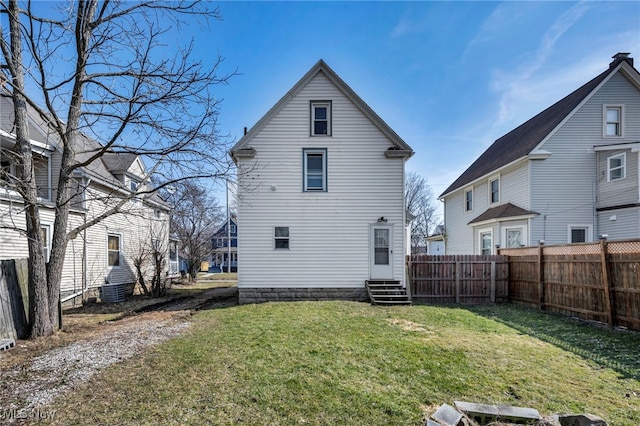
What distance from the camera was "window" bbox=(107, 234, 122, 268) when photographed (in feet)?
43.2

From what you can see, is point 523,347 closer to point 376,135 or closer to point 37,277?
point 376,135

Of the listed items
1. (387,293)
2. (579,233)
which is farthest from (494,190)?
(387,293)

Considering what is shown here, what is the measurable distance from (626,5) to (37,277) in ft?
58.0

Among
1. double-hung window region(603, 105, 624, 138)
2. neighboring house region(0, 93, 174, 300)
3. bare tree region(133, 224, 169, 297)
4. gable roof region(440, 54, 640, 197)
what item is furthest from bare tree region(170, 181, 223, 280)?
double-hung window region(603, 105, 624, 138)

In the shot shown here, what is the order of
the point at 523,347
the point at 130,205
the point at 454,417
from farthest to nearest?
the point at 130,205 < the point at 523,347 < the point at 454,417

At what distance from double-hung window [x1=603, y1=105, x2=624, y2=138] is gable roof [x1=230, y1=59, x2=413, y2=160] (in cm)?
997

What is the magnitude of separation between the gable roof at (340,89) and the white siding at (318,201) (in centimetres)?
15

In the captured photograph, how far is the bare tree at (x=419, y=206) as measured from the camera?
41.9m

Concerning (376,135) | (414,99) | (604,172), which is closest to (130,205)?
(376,135)

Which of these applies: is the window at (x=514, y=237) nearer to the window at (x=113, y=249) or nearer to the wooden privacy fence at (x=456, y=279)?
the wooden privacy fence at (x=456, y=279)

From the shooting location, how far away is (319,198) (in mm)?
10406

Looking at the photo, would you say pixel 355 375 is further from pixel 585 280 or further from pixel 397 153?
pixel 397 153

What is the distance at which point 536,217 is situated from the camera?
1262cm

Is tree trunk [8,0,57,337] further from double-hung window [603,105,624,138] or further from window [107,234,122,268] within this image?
double-hung window [603,105,624,138]
